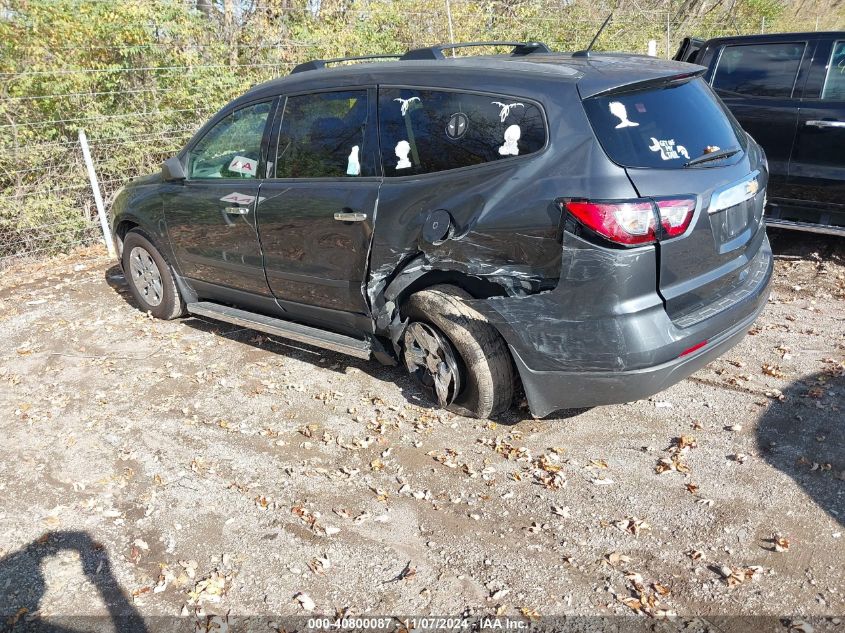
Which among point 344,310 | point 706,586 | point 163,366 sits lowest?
point 163,366

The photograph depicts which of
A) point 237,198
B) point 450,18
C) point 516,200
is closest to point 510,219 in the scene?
point 516,200

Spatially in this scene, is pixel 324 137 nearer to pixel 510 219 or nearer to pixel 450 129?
pixel 450 129

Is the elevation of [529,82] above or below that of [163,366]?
above

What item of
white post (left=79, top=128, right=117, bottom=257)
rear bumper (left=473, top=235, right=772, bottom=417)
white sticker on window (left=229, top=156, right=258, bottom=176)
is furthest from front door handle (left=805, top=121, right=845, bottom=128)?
white post (left=79, top=128, right=117, bottom=257)

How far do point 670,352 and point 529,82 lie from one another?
4.85ft

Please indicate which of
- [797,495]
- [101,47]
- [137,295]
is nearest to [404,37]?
[101,47]

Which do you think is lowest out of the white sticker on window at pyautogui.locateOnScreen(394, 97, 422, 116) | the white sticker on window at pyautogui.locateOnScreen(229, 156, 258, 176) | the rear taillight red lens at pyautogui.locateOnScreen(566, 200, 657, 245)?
the white sticker on window at pyautogui.locateOnScreen(229, 156, 258, 176)

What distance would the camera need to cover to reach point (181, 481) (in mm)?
3811

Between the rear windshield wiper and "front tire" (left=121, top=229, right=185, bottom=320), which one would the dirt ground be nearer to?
"front tire" (left=121, top=229, right=185, bottom=320)

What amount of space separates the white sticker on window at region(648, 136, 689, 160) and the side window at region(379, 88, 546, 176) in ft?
1.73

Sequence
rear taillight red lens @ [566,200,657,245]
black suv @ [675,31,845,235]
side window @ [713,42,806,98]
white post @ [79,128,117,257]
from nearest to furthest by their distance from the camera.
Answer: rear taillight red lens @ [566,200,657,245], black suv @ [675,31,845,235], side window @ [713,42,806,98], white post @ [79,128,117,257]

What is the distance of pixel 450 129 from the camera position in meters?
3.80

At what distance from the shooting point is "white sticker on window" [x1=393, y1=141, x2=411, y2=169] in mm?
3992

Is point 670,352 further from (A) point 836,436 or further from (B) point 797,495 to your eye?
(A) point 836,436
